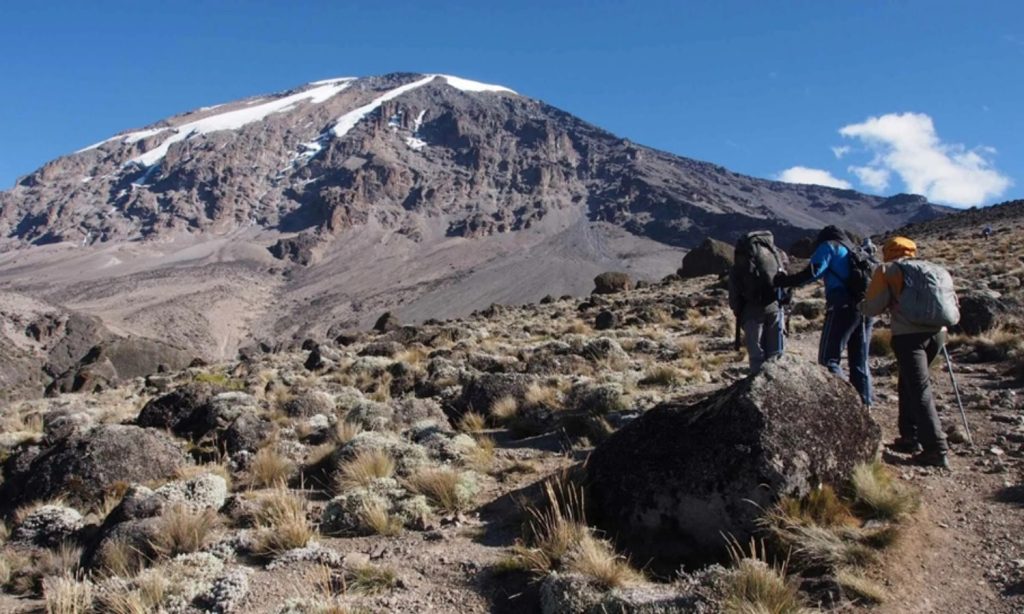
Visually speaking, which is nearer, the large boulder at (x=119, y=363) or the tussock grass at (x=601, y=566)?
the tussock grass at (x=601, y=566)

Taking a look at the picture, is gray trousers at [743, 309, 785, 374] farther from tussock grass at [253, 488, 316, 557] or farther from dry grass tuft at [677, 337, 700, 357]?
dry grass tuft at [677, 337, 700, 357]

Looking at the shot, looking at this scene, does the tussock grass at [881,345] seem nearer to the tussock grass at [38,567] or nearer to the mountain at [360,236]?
the tussock grass at [38,567]

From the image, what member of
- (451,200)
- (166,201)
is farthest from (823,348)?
(166,201)

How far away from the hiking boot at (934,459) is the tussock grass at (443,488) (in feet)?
10.7

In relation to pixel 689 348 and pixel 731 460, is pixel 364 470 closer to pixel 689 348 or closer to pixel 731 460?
pixel 731 460

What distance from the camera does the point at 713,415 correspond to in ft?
13.8

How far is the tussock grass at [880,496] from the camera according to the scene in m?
3.92

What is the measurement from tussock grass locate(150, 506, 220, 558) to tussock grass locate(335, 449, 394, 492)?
1174mm

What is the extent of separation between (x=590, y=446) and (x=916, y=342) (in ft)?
9.30

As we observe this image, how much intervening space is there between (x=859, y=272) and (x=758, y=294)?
3.09 ft

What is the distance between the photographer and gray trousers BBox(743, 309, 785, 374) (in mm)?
6500

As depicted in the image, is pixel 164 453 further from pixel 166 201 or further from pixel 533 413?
pixel 166 201

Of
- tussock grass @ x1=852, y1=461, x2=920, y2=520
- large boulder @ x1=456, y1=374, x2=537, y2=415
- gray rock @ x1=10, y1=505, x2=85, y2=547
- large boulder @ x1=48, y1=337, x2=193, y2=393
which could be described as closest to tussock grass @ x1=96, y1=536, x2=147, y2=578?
gray rock @ x1=10, y1=505, x2=85, y2=547

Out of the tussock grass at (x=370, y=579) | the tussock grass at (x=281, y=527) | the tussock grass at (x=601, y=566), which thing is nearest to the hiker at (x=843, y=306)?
the tussock grass at (x=601, y=566)
